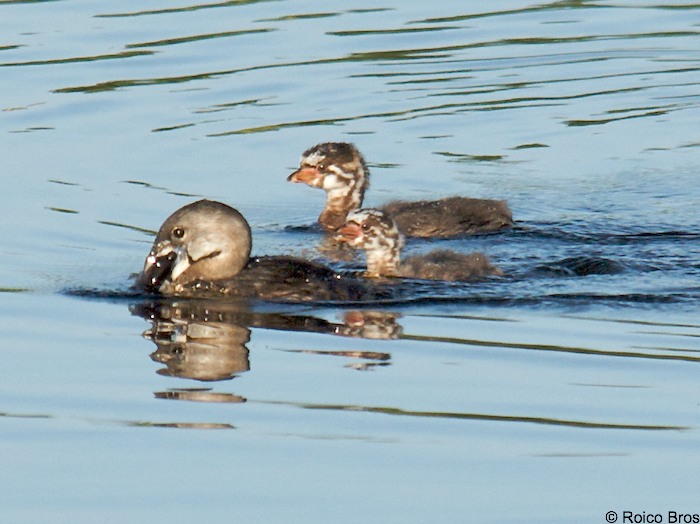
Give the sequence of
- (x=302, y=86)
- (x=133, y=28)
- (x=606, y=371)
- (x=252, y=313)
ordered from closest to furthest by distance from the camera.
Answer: (x=606, y=371) < (x=252, y=313) < (x=302, y=86) < (x=133, y=28)

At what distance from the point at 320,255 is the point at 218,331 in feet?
10.1

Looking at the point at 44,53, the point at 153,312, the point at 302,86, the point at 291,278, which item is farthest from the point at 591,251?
the point at 44,53

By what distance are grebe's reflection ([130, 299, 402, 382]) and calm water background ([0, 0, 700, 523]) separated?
0.03 m

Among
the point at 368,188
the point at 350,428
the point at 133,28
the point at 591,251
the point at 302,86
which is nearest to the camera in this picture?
the point at 350,428

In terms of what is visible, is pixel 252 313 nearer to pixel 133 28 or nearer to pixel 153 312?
pixel 153 312

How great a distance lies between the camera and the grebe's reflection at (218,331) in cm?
888

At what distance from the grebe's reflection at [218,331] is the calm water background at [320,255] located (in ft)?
0.09

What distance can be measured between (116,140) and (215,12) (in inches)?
221

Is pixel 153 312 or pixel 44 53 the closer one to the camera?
pixel 153 312

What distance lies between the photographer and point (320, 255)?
42.0ft

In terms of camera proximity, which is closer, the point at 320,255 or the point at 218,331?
the point at 218,331

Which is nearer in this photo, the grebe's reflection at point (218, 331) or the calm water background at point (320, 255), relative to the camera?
the calm water background at point (320, 255)

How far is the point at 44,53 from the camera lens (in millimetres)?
18906

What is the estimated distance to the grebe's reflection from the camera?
8.88 metres
